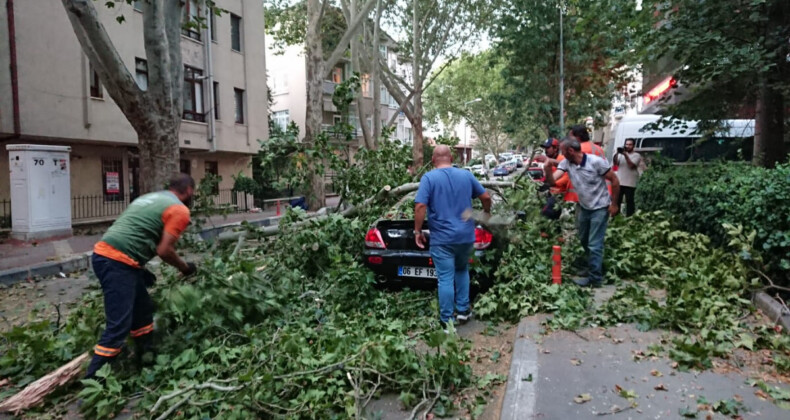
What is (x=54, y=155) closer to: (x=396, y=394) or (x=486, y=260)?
(x=486, y=260)

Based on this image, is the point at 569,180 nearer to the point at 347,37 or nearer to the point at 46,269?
the point at 46,269

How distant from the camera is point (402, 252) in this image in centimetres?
625

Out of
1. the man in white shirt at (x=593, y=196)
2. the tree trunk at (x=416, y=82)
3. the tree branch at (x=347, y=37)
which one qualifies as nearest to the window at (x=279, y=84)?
the tree trunk at (x=416, y=82)

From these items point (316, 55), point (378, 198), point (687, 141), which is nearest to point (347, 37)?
point (316, 55)

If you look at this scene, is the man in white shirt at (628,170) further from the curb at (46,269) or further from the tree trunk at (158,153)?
the curb at (46,269)

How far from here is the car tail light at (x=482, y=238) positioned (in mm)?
6153

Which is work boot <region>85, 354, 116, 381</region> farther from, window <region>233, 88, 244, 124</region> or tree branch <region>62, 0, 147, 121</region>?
window <region>233, 88, 244, 124</region>

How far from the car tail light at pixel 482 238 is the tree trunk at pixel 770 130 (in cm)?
542

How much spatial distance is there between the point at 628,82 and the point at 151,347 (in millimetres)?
24441

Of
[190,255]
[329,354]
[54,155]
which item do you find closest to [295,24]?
[54,155]

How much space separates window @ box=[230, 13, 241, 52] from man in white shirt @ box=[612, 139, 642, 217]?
748 inches

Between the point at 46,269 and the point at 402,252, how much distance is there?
24.0 ft

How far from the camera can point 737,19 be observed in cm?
795

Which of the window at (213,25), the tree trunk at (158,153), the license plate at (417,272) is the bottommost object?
the license plate at (417,272)
